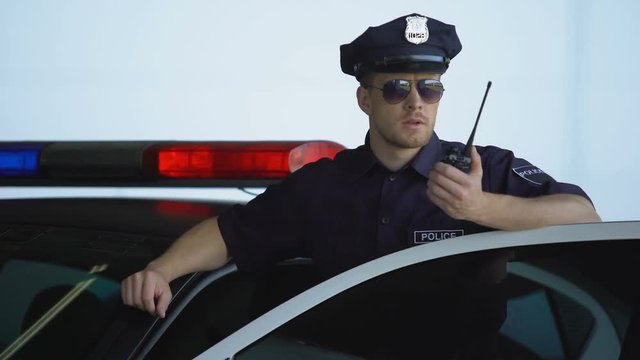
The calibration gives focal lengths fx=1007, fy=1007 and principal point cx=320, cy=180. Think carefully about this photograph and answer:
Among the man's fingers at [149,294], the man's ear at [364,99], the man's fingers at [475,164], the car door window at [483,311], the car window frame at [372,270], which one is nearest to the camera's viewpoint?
the car door window at [483,311]

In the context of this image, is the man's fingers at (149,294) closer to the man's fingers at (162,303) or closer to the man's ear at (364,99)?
the man's fingers at (162,303)

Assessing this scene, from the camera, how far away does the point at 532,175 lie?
191 centimetres

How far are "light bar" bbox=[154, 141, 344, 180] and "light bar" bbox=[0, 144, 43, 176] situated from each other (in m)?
0.26

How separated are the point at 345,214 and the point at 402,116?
9.8 inches

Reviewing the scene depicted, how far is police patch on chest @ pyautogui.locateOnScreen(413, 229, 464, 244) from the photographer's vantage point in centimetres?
195

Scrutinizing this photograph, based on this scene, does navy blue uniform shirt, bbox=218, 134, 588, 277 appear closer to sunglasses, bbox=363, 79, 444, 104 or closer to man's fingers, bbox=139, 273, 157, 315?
sunglasses, bbox=363, 79, 444, 104

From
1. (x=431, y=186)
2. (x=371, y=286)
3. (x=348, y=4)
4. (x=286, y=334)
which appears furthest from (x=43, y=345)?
(x=348, y=4)

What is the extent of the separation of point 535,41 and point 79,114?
269 centimetres

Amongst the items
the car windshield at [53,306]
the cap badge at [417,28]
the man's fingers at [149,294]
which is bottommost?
the car windshield at [53,306]

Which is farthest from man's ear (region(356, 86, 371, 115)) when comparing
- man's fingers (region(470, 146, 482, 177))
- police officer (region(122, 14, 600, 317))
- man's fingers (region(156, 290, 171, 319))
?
man's fingers (region(156, 290, 171, 319))

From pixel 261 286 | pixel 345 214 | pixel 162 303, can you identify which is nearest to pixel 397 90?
pixel 345 214

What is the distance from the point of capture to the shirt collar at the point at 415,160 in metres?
2.03

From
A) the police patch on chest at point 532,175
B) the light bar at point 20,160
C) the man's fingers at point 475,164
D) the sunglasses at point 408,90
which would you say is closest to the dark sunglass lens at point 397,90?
the sunglasses at point 408,90

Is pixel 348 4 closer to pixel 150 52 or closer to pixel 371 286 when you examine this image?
pixel 150 52
